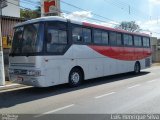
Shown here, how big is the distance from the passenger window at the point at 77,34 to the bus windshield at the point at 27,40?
224 centimetres

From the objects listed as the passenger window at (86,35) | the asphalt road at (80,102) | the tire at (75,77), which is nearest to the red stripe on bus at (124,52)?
the passenger window at (86,35)

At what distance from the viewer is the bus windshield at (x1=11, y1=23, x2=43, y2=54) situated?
1181 centimetres

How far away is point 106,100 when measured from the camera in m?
10.0

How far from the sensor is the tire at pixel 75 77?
13.6 meters

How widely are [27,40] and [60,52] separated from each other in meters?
1.57

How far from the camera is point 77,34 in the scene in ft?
46.1

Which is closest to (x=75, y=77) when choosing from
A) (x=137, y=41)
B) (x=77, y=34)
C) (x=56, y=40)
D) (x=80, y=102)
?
(x=77, y=34)

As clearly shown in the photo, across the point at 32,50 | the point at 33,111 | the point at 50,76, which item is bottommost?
the point at 33,111

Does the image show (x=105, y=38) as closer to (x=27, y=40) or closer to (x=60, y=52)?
(x=60, y=52)

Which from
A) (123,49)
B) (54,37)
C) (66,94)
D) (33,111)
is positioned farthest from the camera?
(123,49)

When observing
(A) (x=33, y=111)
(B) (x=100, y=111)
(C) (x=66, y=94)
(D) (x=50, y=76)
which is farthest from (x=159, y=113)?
(D) (x=50, y=76)

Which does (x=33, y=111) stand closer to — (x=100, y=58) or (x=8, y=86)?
(x=8, y=86)

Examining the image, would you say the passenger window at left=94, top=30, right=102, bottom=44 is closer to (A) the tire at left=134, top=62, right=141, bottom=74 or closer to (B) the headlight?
(B) the headlight

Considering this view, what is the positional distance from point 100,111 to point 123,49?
35.6 feet
